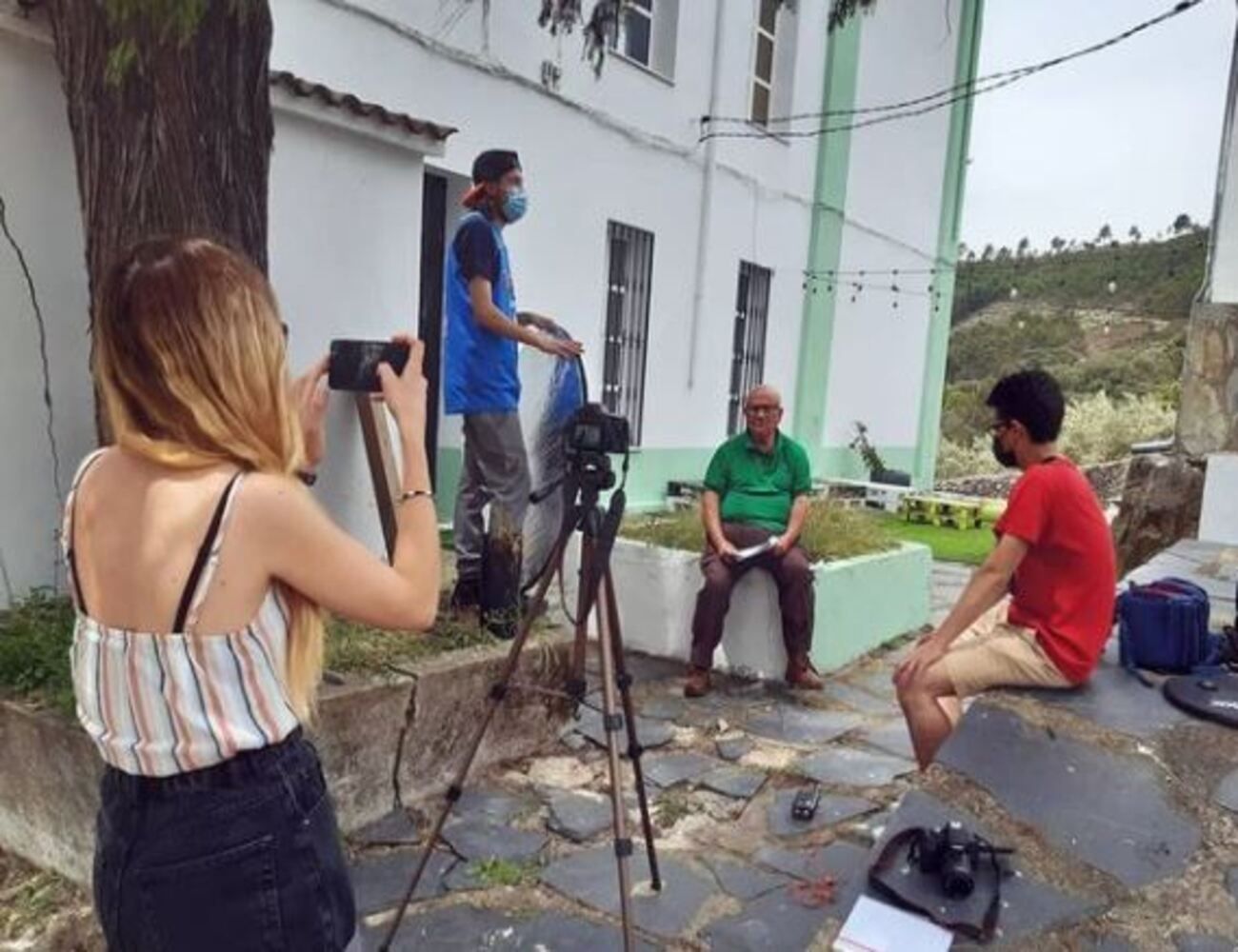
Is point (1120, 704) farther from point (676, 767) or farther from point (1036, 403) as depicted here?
point (676, 767)

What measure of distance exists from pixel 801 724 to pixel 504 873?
5.67 feet

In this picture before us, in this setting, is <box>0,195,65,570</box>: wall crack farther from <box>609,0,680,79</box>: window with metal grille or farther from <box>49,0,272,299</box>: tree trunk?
<box>609,0,680,79</box>: window with metal grille

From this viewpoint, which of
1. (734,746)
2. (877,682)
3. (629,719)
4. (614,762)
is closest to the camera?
(614,762)

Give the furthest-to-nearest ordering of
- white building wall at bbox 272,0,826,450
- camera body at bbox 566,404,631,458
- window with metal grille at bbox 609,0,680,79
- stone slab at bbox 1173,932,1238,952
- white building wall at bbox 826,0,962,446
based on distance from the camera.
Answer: white building wall at bbox 826,0,962,446
window with metal grille at bbox 609,0,680,79
white building wall at bbox 272,0,826,450
camera body at bbox 566,404,631,458
stone slab at bbox 1173,932,1238,952

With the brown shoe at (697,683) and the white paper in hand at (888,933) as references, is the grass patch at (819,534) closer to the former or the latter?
the brown shoe at (697,683)

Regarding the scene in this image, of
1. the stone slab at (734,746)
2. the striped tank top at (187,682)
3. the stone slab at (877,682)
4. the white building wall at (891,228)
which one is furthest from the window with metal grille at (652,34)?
the striped tank top at (187,682)

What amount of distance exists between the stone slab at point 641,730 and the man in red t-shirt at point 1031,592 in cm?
107

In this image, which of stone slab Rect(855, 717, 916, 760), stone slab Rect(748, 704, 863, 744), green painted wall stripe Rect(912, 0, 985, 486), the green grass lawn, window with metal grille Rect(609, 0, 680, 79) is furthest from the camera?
green painted wall stripe Rect(912, 0, 985, 486)

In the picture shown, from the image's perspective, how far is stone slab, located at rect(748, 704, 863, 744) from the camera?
4.04 m

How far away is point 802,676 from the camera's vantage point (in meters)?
4.59

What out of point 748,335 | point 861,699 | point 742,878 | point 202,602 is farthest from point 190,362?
point 748,335

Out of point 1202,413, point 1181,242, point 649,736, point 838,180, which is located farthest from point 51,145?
point 1181,242

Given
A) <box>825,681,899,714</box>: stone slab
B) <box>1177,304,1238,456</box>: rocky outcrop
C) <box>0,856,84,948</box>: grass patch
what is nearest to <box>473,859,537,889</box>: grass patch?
<box>0,856,84,948</box>: grass patch

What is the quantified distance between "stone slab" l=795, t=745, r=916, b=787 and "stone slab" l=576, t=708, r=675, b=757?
0.54 m
